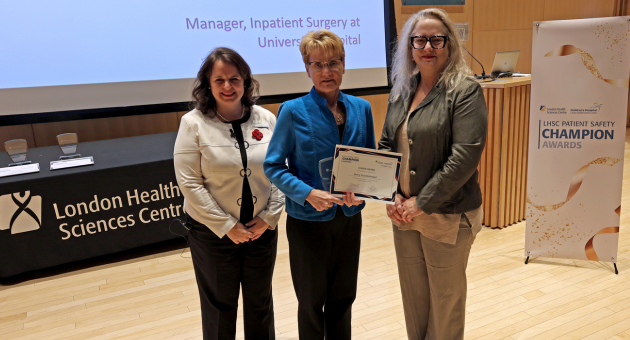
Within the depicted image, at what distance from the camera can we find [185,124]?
5.59 ft

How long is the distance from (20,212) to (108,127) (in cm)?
130

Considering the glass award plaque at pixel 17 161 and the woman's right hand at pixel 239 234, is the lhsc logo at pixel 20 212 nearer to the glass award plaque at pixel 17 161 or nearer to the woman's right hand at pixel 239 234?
the glass award plaque at pixel 17 161

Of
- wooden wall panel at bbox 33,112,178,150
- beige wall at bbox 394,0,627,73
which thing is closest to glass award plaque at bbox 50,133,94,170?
wooden wall panel at bbox 33,112,178,150

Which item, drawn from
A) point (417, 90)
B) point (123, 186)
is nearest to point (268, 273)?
point (417, 90)

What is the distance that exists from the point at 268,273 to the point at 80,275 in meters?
2.05

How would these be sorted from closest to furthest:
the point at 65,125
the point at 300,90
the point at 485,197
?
the point at 485,197 → the point at 65,125 → the point at 300,90

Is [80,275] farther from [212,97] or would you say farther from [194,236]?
[212,97]

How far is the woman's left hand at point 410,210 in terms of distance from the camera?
5.27 ft

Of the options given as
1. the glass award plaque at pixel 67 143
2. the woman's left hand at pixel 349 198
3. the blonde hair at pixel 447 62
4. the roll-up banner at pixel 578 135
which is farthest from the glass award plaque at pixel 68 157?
the roll-up banner at pixel 578 135

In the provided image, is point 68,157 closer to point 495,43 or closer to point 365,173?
point 365,173

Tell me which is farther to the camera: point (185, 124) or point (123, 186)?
point (123, 186)

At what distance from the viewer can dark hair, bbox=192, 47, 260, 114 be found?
65.7 inches

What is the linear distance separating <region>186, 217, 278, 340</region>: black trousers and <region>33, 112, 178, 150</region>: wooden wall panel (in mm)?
2704

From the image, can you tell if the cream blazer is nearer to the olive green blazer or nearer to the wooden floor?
the olive green blazer
